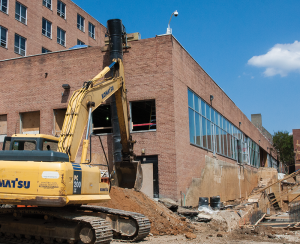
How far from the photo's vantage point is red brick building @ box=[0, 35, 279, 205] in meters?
19.8

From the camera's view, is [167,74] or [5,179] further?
[167,74]

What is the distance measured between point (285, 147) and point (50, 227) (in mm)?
71121

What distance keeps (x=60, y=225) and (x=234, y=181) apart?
25626mm

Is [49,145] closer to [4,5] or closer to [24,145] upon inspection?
[24,145]

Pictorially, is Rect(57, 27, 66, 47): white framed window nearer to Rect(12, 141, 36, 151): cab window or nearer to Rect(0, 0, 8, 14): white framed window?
Rect(0, 0, 8, 14): white framed window

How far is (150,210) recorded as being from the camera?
1341 centimetres

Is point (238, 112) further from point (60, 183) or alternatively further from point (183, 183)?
point (60, 183)

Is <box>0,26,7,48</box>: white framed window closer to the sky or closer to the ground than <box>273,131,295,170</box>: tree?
closer to the sky

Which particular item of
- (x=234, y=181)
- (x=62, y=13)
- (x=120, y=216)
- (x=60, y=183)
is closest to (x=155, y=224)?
(x=120, y=216)

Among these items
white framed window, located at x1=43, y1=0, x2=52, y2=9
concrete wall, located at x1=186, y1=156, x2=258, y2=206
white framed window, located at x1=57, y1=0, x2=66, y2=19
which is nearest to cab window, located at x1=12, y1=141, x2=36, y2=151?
concrete wall, located at x1=186, y1=156, x2=258, y2=206

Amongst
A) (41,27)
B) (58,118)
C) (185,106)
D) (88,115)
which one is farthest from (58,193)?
(41,27)

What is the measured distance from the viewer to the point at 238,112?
1529 inches

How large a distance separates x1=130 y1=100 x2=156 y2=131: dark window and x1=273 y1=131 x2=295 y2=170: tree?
5586 centimetres

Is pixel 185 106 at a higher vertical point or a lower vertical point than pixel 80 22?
lower
